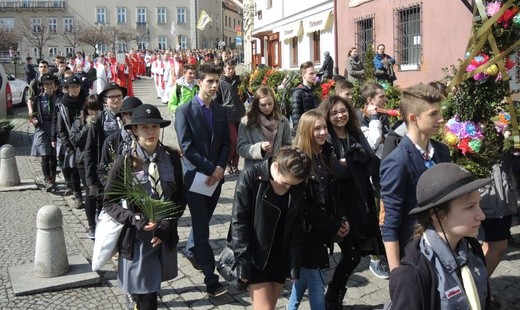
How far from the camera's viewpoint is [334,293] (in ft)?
15.2

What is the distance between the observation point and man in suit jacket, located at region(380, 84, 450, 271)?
356 centimetres

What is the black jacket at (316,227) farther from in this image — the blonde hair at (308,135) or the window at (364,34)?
the window at (364,34)

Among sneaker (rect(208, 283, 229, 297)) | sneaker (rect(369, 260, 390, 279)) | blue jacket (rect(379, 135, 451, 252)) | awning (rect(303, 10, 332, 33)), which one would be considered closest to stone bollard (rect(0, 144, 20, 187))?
Answer: sneaker (rect(208, 283, 229, 297))

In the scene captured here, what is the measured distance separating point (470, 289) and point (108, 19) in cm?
8484

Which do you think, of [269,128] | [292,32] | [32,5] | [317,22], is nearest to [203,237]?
[269,128]

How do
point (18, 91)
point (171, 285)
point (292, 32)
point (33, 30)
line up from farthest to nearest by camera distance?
1. point (33, 30)
2. point (292, 32)
3. point (18, 91)
4. point (171, 285)

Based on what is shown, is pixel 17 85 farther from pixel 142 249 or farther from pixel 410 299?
pixel 410 299

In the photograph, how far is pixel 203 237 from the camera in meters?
5.23

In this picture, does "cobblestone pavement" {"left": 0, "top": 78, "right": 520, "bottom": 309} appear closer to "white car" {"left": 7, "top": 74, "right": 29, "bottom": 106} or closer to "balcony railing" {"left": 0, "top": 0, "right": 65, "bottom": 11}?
"white car" {"left": 7, "top": 74, "right": 29, "bottom": 106}

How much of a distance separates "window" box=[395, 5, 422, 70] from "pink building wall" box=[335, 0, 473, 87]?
164 mm

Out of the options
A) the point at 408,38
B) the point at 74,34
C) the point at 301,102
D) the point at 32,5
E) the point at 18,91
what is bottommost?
the point at 301,102

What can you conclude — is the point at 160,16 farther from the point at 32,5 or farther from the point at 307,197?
the point at 307,197

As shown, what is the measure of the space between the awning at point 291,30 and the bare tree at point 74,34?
48209mm

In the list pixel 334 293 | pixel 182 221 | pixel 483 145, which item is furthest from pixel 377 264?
pixel 182 221
